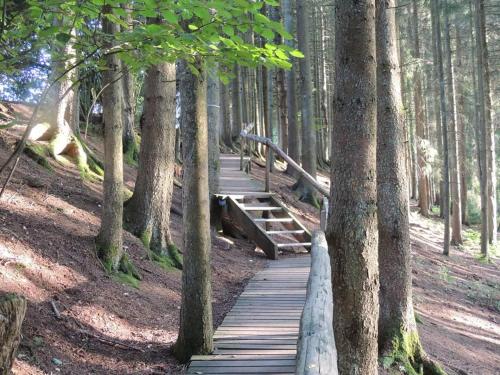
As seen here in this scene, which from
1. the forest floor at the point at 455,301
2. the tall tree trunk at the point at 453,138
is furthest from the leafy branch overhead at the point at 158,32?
the tall tree trunk at the point at 453,138

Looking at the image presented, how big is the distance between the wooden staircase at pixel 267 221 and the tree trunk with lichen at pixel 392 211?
4111 mm

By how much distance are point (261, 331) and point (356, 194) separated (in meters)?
2.05

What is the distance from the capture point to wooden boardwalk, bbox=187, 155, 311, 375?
4910 millimetres

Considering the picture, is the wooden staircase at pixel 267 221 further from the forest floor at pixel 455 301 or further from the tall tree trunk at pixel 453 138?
the tall tree trunk at pixel 453 138

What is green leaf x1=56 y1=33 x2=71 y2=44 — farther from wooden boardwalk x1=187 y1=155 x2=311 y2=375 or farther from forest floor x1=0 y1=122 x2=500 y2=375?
wooden boardwalk x1=187 y1=155 x2=311 y2=375

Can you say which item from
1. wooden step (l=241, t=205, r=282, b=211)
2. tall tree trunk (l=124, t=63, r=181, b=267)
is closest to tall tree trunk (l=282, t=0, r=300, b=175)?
wooden step (l=241, t=205, r=282, b=211)

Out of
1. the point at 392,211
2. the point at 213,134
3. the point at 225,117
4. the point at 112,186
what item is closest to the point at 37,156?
the point at 112,186

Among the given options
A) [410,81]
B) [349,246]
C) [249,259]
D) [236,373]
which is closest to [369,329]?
[349,246]

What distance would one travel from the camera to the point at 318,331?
2.88 meters

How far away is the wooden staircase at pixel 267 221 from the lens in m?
11.0

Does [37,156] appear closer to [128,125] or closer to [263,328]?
[128,125]

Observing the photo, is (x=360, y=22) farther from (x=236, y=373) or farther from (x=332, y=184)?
(x=236, y=373)

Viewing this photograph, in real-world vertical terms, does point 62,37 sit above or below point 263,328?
above

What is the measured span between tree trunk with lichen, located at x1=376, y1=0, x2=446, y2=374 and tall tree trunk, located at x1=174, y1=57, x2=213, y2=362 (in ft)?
9.16
